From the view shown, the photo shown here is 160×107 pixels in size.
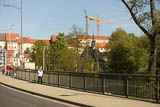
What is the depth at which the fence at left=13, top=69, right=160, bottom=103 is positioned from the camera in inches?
494

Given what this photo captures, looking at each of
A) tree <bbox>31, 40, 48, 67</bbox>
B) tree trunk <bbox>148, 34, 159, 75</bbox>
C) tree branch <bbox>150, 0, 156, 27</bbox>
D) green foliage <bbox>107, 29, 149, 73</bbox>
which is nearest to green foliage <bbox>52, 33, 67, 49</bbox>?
tree <bbox>31, 40, 48, 67</bbox>

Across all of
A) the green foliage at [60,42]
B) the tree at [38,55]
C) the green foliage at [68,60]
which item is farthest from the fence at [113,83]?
the green foliage at [60,42]

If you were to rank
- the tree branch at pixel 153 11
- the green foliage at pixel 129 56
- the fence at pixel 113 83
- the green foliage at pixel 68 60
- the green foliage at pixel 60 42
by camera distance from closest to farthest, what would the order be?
the fence at pixel 113 83 < the tree branch at pixel 153 11 < the green foliage at pixel 68 60 < the green foliage at pixel 129 56 < the green foliage at pixel 60 42

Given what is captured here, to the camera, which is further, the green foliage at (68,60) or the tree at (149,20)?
the green foliage at (68,60)

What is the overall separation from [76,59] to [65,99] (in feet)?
114

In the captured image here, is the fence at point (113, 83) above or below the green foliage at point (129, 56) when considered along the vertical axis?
below

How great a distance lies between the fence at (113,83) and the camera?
12555 mm

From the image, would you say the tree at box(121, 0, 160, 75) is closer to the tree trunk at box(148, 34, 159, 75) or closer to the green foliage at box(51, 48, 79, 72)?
the tree trunk at box(148, 34, 159, 75)

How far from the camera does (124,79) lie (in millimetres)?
14102

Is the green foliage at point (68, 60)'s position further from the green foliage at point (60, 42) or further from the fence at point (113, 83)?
the green foliage at point (60, 42)

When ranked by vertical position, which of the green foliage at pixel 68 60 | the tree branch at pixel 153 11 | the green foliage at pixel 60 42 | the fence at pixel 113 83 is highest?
the green foliage at pixel 60 42

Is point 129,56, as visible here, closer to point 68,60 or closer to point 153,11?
point 68,60

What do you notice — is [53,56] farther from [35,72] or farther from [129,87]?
[129,87]

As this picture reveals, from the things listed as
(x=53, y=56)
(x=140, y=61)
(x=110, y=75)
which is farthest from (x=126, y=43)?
(x=110, y=75)
